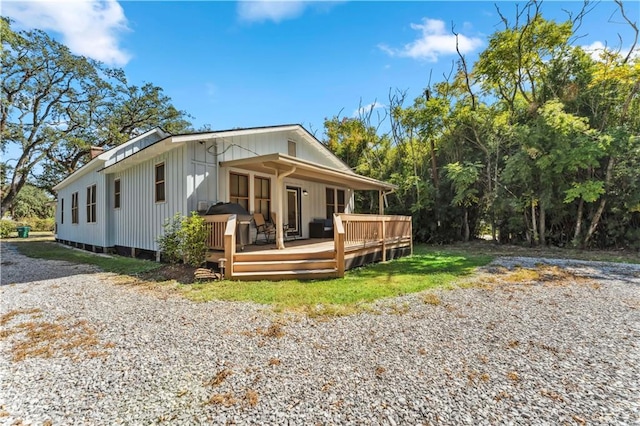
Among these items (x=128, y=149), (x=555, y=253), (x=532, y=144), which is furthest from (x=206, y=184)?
(x=555, y=253)

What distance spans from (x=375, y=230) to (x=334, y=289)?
10.9ft

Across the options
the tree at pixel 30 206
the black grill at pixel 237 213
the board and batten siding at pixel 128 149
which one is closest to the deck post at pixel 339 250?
the black grill at pixel 237 213

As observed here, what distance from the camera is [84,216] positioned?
13148 mm

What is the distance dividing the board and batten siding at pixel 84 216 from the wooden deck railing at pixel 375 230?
9.00m

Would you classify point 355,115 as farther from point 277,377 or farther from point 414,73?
point 277,377

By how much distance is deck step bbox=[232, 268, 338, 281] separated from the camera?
20.2 feet

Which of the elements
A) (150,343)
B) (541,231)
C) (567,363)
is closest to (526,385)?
(567,363)

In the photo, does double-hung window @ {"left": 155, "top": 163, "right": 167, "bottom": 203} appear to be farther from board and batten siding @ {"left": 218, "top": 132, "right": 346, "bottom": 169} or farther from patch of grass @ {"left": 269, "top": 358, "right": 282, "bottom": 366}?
patch of grass @ {"left": 269, "top": 358, "right": 282, "bottom": 366}

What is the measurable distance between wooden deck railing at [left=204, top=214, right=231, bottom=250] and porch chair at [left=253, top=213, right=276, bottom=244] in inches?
87.0

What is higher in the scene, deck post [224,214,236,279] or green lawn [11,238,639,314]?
deck post [224,214,236,279]

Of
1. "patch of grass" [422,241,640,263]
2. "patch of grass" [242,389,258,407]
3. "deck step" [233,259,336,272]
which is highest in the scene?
"deck step" [233,259,336,272]

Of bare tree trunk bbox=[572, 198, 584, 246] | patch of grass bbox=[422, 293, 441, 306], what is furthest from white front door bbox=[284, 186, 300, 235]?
bare tree trunk bbox=[572, 198, 584, 246]

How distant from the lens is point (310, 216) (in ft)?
38.1

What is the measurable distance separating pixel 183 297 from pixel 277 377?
126 inches
